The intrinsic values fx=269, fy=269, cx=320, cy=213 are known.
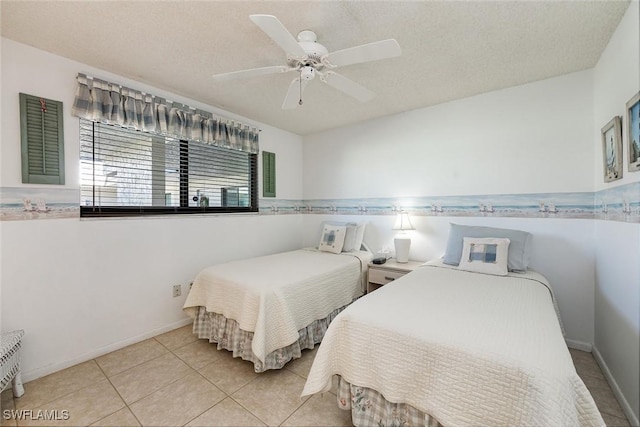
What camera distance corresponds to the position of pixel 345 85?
6.48 feet

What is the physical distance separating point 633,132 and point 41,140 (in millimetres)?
3791

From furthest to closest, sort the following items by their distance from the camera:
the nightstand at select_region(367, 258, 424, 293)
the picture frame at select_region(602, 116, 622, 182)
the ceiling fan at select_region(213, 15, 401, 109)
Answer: the nightstand at select_region(367, 258, 424, 293) < the picture frame at select_region(602, 116, 622, 182) < the ceiling fan at select_region(213, 15, 401, 109)

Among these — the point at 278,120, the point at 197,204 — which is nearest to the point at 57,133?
the point at 197,204

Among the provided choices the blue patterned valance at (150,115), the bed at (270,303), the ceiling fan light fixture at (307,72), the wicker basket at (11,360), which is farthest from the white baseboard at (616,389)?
the blue patterned valance at (150,115)

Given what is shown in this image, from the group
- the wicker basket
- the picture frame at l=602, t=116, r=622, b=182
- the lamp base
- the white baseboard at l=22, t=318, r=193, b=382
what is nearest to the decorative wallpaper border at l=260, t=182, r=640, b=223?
the picture frame at l=602, t=116, r=622, b=182

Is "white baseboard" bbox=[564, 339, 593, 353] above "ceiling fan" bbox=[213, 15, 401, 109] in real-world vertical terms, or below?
below

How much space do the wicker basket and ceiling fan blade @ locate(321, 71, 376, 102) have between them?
102 inches

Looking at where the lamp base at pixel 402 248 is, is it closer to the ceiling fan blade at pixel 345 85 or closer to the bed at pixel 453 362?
the bed at pixel 453 362

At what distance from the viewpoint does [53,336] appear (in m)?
2.02

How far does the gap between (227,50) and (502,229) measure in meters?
2.75

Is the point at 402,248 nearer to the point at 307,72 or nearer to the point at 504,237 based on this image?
the point at 504,237

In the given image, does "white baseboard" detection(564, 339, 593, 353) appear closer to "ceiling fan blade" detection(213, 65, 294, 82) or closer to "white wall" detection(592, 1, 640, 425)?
"white wall" detection(592, 1, 640, 425)

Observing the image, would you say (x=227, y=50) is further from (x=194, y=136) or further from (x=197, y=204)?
(x=197, y=204)

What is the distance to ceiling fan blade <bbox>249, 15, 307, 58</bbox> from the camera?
4.12ft
